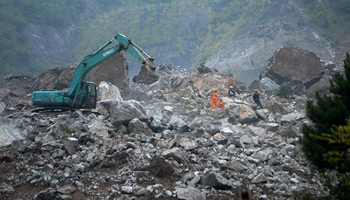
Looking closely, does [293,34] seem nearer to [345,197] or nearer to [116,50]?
[116,50]

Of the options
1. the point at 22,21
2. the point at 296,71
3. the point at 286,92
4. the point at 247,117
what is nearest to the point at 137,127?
the point at 247,117

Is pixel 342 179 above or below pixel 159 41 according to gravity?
below

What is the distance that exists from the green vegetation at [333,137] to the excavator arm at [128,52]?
5738 mm

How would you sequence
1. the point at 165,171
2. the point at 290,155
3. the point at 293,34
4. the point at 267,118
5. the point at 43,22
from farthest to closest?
the point at 43,22
the point at 293,34
the point at 267,118
the point at 290,155
the point at 165,171

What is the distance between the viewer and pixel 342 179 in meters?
3.45

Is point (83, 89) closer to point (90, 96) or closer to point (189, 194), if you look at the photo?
point (90, 96)

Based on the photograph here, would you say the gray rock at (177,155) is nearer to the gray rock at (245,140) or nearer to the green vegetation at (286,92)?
the gray rock at (245,140)

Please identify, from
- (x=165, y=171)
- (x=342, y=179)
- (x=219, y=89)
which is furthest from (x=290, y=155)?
(x=219, y=89)

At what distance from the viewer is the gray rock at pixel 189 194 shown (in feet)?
15.9

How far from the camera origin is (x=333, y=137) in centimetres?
326

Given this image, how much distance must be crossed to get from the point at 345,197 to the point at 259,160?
3.51 m

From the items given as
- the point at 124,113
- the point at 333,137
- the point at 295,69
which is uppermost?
the point at 295,69

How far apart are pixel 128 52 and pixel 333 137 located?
7268 millimetres

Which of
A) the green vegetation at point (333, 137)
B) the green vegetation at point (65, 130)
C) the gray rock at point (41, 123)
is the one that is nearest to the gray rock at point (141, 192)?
the green vegetation at point (333, 137)
